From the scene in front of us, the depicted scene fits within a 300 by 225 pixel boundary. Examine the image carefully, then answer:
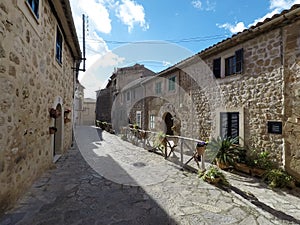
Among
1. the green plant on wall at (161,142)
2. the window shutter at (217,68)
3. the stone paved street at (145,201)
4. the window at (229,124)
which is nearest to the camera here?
the stone paved street at (145,201)

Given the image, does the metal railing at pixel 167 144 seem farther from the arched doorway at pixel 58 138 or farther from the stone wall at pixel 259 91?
the arched doorway at pixel 58 138

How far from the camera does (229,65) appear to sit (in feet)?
21.5

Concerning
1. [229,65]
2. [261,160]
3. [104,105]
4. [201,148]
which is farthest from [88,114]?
[261,160]

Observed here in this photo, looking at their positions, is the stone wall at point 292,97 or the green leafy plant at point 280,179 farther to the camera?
the stone wall at point 292,97

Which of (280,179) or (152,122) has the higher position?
(152,122)

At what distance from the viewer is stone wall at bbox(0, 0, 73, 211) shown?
8.86 feet

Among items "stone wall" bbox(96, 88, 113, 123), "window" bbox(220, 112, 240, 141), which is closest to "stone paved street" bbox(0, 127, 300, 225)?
"window" bbox(220, 112, 240, 141)

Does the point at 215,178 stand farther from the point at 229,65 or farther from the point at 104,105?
the point at 104,105

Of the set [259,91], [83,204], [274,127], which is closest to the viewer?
[83,204]

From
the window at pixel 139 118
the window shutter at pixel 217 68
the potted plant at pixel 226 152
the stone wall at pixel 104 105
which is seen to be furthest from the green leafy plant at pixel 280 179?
the stone wall at pixel 104 105

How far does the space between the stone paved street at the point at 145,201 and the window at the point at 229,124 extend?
1.69 metres

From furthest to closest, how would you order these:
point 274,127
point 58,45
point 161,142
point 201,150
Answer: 1. point 161,142
2. point 58,45
3. point 201,150
4. point 274,127

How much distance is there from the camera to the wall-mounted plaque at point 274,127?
15.6 ft

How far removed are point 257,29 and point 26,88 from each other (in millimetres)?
6255
